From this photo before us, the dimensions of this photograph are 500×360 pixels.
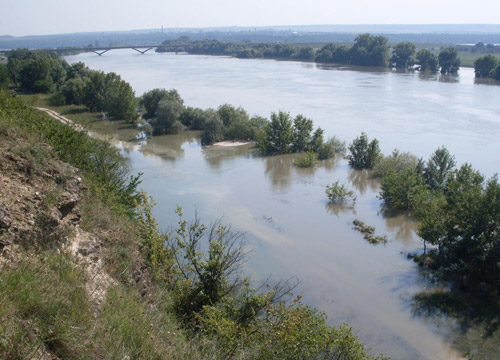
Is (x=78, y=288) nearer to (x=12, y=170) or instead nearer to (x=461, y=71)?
(x=12, y=170)

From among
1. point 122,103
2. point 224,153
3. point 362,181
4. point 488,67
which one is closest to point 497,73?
point 488,67

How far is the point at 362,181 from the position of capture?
27.3 metres

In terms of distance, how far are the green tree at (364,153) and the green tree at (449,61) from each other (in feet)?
148

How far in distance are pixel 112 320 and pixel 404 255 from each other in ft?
46.9

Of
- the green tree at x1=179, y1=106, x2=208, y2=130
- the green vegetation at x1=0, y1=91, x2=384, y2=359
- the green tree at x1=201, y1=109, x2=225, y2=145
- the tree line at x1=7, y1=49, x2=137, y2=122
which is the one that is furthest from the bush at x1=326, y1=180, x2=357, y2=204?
the tree line at x1=7, y1=49, x2=137, y2=122

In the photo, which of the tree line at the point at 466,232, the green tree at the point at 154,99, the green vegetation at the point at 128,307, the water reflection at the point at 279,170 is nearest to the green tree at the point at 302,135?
the water reflection at the point at 279,170

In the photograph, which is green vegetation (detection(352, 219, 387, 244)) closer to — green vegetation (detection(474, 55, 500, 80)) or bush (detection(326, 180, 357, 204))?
bush (detection(326, 180, 357, 204))

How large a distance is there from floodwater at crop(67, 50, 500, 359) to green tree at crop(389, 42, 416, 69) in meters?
15.5

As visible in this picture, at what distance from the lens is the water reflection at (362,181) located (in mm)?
26188

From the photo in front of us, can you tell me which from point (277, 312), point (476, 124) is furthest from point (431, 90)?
point (277, 312)

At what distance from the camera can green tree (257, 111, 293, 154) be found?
1297 inches

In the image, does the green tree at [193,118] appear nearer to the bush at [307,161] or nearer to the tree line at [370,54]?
the bush at [307,161]

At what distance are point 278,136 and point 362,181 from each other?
802cm

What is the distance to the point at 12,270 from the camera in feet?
17.9
